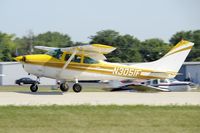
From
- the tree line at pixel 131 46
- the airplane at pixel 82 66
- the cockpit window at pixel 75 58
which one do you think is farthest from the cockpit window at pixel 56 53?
the tree line at pixel 131 46

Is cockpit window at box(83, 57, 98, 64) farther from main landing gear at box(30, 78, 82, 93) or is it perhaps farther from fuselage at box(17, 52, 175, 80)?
main landing gear at box(30, 78, 82, 93)

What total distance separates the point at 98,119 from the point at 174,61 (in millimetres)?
14529

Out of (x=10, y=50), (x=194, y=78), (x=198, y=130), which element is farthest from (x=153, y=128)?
(x=10, y=50)

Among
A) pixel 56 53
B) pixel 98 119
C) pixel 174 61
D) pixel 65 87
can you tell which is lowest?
pixel 98 119

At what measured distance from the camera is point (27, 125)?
12.3 meters

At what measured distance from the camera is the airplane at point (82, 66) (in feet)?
82.0

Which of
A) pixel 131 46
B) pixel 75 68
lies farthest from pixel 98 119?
pixel 131 46

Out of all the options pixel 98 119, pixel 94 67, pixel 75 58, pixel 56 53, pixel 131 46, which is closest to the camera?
pixel 98 119

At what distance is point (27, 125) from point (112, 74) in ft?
46.3

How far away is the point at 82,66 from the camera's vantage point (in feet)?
84.1

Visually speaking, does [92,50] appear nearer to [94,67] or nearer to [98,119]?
[94,67]

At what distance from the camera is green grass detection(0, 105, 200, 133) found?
38.9 ft

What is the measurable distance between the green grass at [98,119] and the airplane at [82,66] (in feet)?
31.2

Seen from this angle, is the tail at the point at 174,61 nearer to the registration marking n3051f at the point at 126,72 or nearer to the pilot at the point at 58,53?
the registration marking n3051f at the point at 126,72
